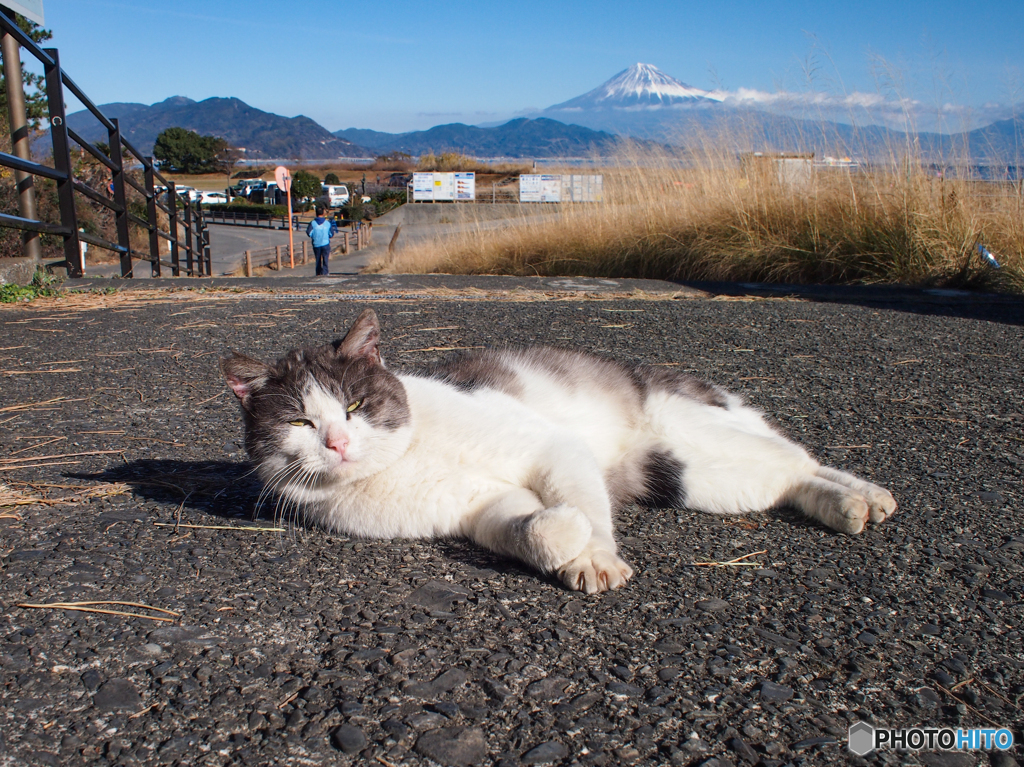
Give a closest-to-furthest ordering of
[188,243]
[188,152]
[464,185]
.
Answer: [188,243], [464,185], [188,152]

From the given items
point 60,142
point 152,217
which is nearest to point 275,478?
Answer: point 60,142

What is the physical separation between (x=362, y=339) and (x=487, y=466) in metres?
0.53

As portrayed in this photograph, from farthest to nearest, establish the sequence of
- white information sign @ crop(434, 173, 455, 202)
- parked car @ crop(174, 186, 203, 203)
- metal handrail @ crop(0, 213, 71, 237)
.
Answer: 1. white information sign @ crop(434, 173, 455, 202)
2. parked car @ crop(174, 186, 203, 203)
3. metal handrail @ crop(0, 213, 71, 237)

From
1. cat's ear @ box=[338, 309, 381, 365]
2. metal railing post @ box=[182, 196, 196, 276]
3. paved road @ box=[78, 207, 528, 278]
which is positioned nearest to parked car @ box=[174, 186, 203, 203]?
metal railing post @ box=[182, 196, 196, 276]

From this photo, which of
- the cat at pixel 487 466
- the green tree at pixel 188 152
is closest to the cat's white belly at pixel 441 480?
the cat at pixel 487 466

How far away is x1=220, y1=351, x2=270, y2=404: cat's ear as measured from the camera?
1.82m

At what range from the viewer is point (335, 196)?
52.7 metres

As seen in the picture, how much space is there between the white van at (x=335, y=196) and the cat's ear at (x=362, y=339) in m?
49.3

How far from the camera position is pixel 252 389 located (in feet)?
6.13

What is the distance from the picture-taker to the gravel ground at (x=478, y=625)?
103 centimetres

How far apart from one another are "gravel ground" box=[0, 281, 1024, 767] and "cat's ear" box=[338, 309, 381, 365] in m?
0.50

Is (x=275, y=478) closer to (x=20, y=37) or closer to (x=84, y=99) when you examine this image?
(x=20, y=37)

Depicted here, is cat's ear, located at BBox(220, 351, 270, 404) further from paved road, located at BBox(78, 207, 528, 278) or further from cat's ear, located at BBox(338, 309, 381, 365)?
paved road, located at BBox(78, 207, 528, 278)

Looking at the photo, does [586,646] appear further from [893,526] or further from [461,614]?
[893,526]
